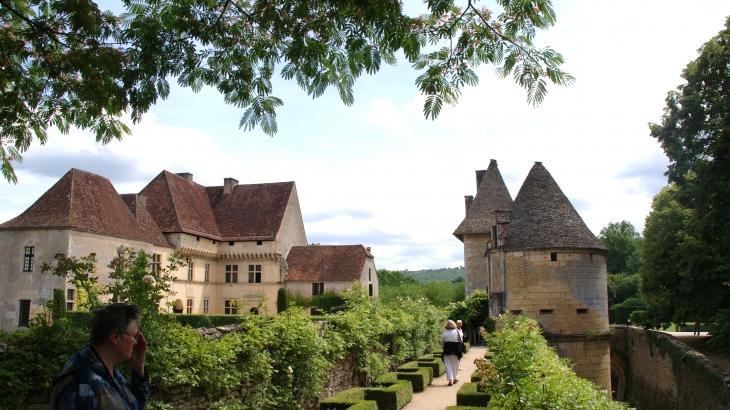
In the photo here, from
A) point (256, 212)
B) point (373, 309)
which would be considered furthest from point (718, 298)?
point (256, 212)

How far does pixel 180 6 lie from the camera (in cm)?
538

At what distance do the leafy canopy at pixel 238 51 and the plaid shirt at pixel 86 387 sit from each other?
2.84m

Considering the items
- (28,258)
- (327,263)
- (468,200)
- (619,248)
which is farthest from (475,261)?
(619,248)

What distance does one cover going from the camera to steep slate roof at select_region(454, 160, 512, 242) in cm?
3176

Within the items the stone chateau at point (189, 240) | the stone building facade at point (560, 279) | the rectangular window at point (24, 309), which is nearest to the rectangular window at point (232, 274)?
the stone chateau at point (189, 240)

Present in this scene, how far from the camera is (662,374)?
851 inches

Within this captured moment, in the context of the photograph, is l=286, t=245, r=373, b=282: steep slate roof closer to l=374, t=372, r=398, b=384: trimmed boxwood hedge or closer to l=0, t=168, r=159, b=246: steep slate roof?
l=0, t=168, r=159, b=246: steep slate roof

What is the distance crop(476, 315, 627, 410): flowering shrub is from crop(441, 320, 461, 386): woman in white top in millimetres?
3389

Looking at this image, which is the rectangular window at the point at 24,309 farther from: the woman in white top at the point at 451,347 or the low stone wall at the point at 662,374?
the low stone wall at the point at 662,374

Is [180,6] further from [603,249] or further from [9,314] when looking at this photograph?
[9,314]

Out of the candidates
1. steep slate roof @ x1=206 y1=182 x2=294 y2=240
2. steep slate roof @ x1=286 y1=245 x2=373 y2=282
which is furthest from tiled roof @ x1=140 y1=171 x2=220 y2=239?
steep slate roof @ x1=286 y1=245 x2=373 y2=282

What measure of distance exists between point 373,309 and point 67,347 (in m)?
9.08

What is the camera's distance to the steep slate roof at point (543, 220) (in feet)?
64.0

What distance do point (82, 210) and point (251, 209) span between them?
13.1m
